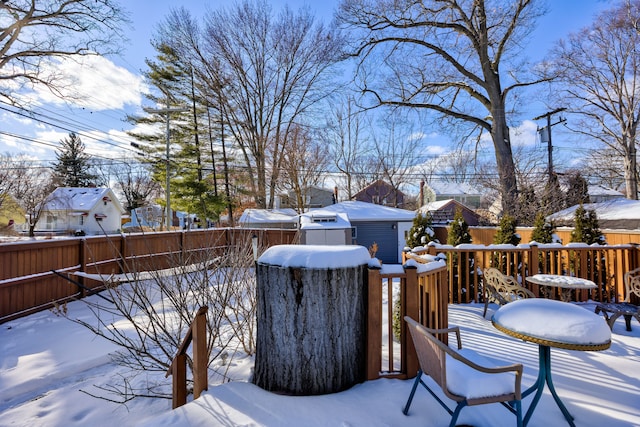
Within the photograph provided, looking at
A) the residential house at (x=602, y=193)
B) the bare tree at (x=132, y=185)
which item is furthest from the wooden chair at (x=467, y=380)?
the bare tree at (x=132, y=185)

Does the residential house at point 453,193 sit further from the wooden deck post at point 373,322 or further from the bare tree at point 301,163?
the wooden deck post at point 373,322

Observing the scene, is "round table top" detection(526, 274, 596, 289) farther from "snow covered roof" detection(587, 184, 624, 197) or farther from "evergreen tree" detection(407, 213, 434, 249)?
"snow covered roof" detection(587, 184, 624, 197)

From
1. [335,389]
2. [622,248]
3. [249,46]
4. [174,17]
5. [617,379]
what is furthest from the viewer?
[249,46]

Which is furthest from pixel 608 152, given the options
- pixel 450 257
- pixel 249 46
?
pixel 249 46

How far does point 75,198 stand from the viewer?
24.1 meters

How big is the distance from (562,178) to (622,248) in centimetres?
1257

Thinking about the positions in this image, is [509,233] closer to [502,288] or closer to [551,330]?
[502,288]

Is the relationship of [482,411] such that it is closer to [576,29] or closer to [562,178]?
[562,178]

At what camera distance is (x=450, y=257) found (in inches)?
209

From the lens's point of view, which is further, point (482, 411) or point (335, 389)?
point (335, 389)

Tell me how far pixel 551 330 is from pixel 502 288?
8.71ft

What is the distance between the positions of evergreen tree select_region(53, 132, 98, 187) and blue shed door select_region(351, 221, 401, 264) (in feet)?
87.4

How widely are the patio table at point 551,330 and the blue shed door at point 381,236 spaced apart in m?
12.9

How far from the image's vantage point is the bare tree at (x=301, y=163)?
19.8m
